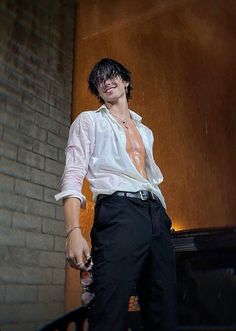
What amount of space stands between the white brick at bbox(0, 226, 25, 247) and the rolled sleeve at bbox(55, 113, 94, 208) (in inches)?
72.7

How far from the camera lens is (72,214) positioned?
105cm

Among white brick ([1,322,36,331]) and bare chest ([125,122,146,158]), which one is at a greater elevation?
bare chest ([125,122,146,158])

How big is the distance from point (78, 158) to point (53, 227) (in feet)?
7.27

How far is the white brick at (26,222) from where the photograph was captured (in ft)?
9.66

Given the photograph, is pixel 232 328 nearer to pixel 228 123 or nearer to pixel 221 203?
pixel 221 203

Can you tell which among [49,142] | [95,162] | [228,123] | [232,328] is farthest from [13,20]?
[232,328]

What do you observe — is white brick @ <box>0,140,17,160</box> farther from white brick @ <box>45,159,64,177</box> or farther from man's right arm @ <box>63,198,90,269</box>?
man's right arm @ <box>63,198,90,269</box>

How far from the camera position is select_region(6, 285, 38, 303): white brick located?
9.11 feet

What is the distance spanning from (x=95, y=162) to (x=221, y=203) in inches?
84.2

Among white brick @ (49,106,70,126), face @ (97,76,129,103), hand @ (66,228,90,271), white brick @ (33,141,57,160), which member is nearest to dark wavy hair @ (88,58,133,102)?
face @ (97,76,129,103)

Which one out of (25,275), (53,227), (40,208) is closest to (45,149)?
(40,208)

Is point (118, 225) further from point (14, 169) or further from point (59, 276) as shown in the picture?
point (59, 276)

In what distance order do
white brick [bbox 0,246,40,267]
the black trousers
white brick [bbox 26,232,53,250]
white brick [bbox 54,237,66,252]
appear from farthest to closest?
white brick [bbox 54,237,66,252] < white brick [bbox 26,232,53,250] < white brick [bbox 0,246,40,267] < the black trousers

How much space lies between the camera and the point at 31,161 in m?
3.21
